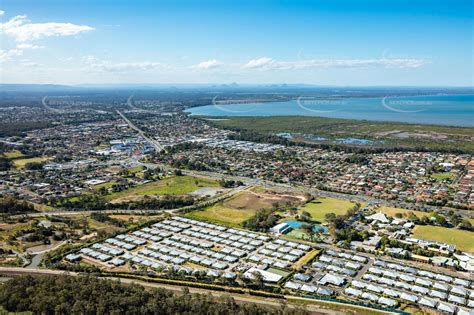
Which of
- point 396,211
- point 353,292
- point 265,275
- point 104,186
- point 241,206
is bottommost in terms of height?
point 353,292

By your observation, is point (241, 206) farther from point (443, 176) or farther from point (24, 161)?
point (24, 161)

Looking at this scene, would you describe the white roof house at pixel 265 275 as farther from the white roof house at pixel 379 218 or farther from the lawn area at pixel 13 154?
the lawn area at pixel 13 154

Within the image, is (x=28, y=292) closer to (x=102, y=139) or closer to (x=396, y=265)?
(x=396, y=265)

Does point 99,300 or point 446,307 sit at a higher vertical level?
point 99,300

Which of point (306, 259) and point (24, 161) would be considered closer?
point (306, 259)

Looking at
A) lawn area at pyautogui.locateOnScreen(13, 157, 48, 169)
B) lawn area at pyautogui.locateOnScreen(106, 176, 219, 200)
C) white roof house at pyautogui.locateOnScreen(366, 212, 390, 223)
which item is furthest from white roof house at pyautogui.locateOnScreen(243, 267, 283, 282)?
lawn area at pyautogui.locateOnScreen(13, 157, 48, 169)

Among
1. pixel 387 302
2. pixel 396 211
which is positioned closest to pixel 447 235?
pixel 396 211

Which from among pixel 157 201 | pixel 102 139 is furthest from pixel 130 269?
pixel 102 139

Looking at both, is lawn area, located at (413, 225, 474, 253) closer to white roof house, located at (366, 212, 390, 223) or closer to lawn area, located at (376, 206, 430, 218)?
white roof house, located at (366, 212, 390, 223)
